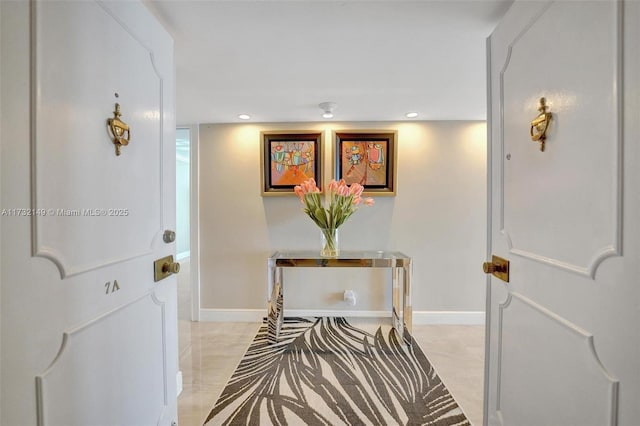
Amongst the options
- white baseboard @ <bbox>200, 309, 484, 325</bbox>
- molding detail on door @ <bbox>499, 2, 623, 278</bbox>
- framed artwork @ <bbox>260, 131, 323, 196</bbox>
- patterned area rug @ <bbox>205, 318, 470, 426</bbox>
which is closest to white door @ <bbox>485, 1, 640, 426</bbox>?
molding detail on door @ <bbox>499, 2, 623, 278</bbox>

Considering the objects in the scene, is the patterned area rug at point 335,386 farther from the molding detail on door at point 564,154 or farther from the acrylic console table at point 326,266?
the molding detail on door at point 564,154

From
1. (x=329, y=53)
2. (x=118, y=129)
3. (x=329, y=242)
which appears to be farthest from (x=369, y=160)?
(x=118, y=129)

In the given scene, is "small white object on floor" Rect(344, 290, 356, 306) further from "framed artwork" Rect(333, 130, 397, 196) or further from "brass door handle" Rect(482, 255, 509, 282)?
"brass door handle" Rect(482, 255, 509, 282)

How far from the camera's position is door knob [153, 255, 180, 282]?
1074 millimetres

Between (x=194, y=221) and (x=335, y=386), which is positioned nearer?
(x=335, y=386)

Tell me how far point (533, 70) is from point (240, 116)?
2165 millimetres

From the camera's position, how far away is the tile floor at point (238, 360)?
1604 millimetres

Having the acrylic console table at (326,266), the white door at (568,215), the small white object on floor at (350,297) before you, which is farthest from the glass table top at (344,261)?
the white door at (568,215)

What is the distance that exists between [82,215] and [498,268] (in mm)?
1466

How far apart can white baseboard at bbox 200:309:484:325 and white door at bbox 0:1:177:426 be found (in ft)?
5.17

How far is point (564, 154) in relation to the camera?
0.77 meters

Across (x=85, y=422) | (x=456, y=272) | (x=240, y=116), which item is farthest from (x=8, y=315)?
(x=456, y=272)

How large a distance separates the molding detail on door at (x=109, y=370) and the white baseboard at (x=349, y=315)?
1582 millimetres

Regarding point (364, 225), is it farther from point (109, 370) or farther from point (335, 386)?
point (109, 370)
